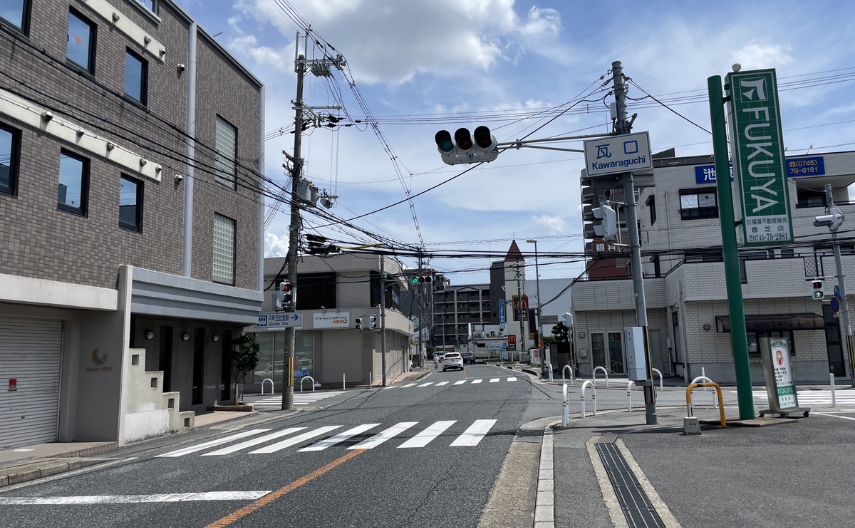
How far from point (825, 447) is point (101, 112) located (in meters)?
15.1

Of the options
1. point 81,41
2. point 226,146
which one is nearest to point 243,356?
point 226,146

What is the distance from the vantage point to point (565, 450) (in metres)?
9.67

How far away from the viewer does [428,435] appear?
1206cm

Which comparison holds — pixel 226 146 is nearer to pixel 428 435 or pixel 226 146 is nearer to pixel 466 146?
pixel 466 146

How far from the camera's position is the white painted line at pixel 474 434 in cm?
1084

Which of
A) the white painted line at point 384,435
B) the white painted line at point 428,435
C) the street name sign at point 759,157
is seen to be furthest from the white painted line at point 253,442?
the street name sign at point 759,157

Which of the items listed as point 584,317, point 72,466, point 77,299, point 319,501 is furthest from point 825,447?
point 584,317

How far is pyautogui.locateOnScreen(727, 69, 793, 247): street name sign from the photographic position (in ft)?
40.2

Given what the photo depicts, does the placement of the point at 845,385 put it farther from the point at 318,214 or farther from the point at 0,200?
the point at 0,200

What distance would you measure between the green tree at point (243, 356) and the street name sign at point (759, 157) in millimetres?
15574

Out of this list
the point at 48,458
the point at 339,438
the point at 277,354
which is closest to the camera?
the point at 48,458

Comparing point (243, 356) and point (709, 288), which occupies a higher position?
point (709, 288)

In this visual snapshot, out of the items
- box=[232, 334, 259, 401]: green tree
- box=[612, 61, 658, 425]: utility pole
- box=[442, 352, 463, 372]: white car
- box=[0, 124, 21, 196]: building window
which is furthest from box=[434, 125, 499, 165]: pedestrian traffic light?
box=[442, 352, 463, 372]: white car

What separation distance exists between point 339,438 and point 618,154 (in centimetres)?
839
